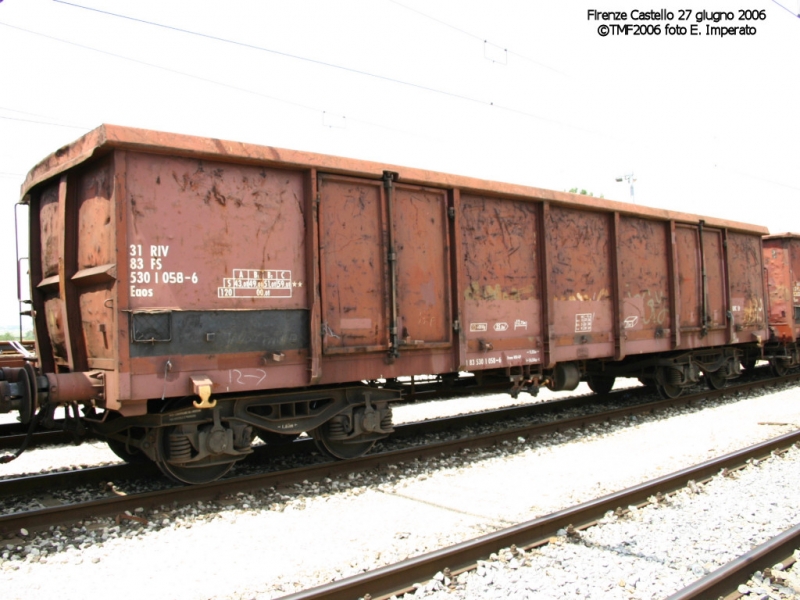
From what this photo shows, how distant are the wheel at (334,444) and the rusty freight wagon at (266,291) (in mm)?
28

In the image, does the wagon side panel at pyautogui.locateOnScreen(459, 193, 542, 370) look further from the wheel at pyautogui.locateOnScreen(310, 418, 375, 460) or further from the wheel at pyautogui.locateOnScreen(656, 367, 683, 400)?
the wheel at pyautogui.locateOnScreen(656, 367, 683, 400)

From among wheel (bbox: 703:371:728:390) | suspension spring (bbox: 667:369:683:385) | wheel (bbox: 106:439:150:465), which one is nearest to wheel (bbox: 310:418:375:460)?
wheel (bbox: 106:439:150:465)

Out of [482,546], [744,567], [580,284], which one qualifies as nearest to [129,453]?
[482,546]

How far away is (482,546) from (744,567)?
1706 mm

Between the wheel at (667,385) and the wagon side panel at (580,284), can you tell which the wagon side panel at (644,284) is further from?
the wheel at (667,385)

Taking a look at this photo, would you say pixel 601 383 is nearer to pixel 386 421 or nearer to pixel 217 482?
pixel 386 421

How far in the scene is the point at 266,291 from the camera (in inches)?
252

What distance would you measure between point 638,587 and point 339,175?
4.87m

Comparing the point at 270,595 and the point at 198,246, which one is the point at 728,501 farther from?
the point at 198,246

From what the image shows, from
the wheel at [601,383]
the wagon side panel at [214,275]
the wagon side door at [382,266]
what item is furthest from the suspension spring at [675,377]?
the wagon side panel at [214,275]

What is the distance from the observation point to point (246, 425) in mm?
6449

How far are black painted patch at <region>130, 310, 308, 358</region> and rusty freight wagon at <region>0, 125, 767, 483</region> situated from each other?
2 cm

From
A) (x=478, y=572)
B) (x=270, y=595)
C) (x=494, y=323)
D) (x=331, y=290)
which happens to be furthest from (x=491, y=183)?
(x=270, y=595)

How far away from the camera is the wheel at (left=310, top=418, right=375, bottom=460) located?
716 centimetres
